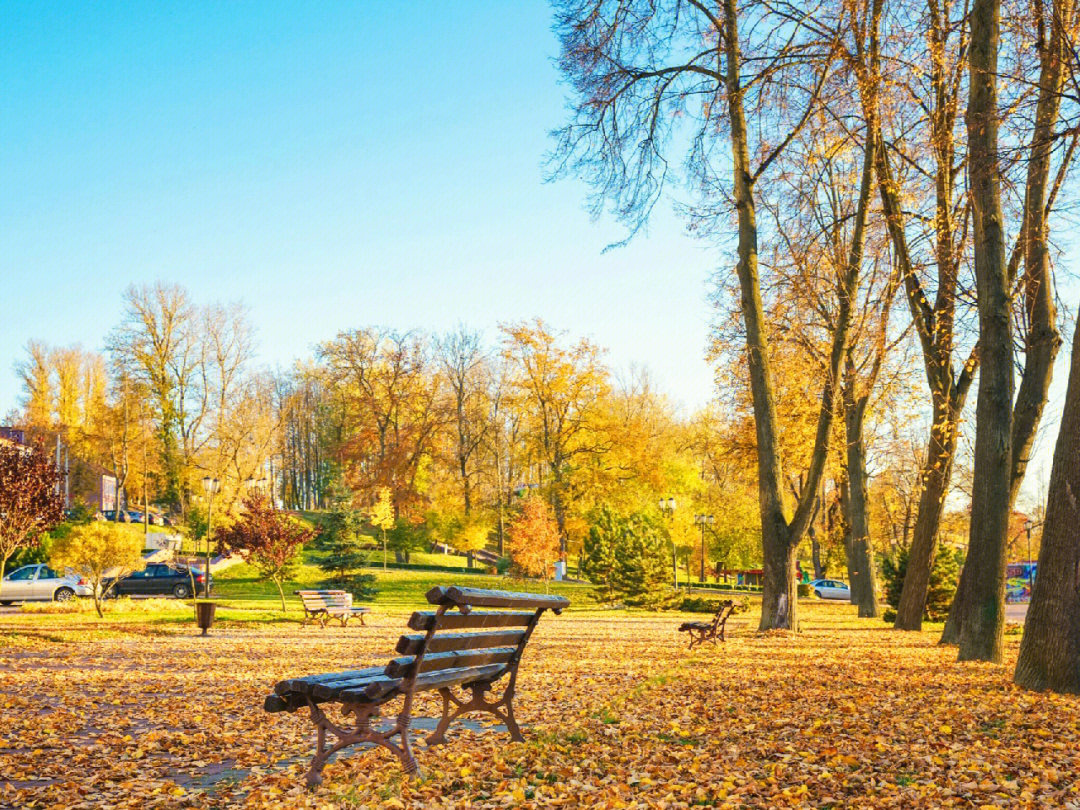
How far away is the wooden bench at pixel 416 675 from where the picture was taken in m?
5.23

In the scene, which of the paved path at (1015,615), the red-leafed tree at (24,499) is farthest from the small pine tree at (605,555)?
the red-leafed tree at (24,499)

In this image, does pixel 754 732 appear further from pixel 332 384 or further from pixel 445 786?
pixel 332 384

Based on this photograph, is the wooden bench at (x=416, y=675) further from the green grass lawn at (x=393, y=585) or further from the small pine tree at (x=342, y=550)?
the small pine tree at (x=342, y=550)

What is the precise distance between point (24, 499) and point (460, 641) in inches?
636

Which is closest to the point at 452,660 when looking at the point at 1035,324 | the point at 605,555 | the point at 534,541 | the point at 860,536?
the point at 1035,324

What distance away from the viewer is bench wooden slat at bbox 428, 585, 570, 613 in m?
5.29

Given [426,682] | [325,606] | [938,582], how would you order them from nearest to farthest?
[426,682] → [325,606] → [938,582]

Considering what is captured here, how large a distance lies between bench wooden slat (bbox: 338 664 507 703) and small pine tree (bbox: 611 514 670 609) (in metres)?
25.8

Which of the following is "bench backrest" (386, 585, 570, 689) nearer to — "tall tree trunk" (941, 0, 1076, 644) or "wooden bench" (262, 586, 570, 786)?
"wooden bench" (262, 586, 570, 786)

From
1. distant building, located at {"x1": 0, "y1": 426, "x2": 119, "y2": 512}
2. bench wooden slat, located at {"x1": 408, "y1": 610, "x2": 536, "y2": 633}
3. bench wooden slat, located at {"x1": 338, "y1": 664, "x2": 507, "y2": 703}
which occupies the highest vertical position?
distant building, located at {"x1": 0, "y1": 426, "x2": 119, "y2": 512}

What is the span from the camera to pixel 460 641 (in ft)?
19.3

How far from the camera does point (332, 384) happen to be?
53938mm

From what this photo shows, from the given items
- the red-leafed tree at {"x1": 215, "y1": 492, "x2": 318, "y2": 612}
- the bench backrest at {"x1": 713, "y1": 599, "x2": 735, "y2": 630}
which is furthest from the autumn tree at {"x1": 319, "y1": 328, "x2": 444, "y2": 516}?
the bench backrest at {"x1": 713, "y1": 599, "x2": 735, "y2": 630}

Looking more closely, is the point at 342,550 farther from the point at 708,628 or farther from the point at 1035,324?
the point at 1035,324
